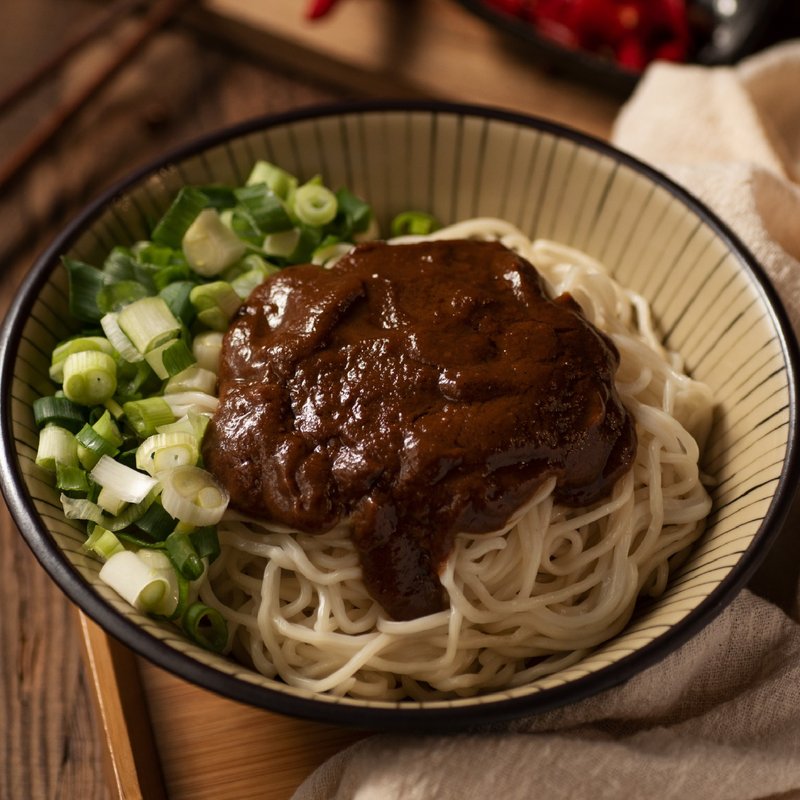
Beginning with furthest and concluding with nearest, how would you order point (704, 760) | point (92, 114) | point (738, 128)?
point (92, 114) → point (738, 128) → point (704, 760)

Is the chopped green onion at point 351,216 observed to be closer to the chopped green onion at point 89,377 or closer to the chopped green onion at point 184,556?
the chopped green onion at point 89,377

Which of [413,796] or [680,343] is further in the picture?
[680,343]

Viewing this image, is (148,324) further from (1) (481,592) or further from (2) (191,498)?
(1) (481,592)

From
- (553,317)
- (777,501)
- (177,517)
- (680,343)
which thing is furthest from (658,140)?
(177,517)

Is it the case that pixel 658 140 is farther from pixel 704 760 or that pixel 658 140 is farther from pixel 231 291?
pixel 704 760

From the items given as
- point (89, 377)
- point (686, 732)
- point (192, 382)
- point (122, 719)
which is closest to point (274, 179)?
point (192, 382)

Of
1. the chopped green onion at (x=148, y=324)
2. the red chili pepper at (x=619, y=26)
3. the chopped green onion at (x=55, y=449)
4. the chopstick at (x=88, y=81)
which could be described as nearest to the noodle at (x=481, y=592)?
the chopped green onion at (x=55, y=449)

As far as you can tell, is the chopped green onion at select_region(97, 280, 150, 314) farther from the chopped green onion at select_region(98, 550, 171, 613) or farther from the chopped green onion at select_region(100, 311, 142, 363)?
the chopped green onion at select_region(98, 550, 171, 613)
